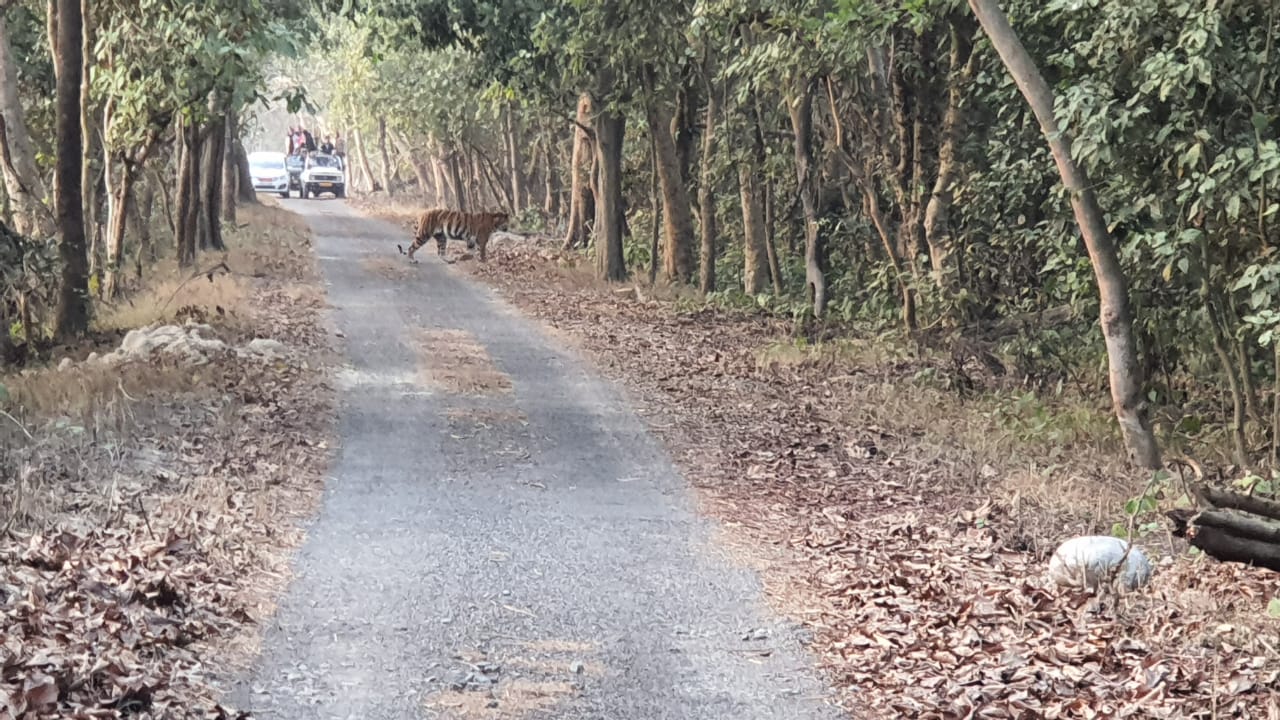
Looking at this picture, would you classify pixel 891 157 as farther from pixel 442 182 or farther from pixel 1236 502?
pixel 442 182

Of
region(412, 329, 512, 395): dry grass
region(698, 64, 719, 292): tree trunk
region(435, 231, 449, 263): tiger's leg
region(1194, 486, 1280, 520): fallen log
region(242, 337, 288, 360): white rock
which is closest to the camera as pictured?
region(1194, 486, 1280, 520): fallen log

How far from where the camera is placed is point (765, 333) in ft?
58.3

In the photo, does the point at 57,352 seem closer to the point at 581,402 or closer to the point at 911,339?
the point at 581,402

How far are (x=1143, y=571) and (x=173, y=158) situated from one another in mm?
27912

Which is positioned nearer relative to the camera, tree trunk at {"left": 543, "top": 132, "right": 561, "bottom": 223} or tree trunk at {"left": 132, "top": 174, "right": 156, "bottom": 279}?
tree trunk at {"left": 132, "top": 174, "right": 156, "bottom": 279}

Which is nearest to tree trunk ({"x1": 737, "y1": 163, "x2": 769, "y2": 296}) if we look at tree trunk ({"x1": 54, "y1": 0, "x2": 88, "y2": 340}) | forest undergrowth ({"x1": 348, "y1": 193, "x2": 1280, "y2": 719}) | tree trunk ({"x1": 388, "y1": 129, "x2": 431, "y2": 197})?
forest undergrowth ({"x1": 348, "y1": 193, "x2": 1280, "y2": 719})

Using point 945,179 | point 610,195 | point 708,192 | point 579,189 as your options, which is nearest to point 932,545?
point 945,179

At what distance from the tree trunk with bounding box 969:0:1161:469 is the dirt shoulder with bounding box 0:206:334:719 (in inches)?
204

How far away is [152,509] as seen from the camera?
816 cm

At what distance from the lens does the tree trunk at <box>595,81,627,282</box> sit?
2405cm

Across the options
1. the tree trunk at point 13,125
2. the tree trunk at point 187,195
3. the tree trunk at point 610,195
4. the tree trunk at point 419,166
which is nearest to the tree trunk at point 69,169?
the tree trunk at point 13,125

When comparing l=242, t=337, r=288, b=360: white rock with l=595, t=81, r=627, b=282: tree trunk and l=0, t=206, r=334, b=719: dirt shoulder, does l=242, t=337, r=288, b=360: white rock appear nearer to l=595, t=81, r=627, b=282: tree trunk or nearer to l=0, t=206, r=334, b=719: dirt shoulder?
l=0, t=206, r=334, b=719: dirt shoulder

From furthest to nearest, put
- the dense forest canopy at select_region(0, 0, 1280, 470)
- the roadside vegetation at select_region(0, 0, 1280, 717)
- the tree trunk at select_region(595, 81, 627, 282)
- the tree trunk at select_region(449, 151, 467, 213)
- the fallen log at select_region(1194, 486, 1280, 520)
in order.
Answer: the tree trunk at select_region(449, 151, 467, 213), the tree trunk at select_region(595, 81, 627, 282), the dense forest canopy at select_region(0, 0, 1280, 470), the roadside vegetation at select_region(0, 0, 1280, 717), the fallen log at select_region(1194, 486, 1280, 520)

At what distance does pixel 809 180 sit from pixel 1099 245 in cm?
887
